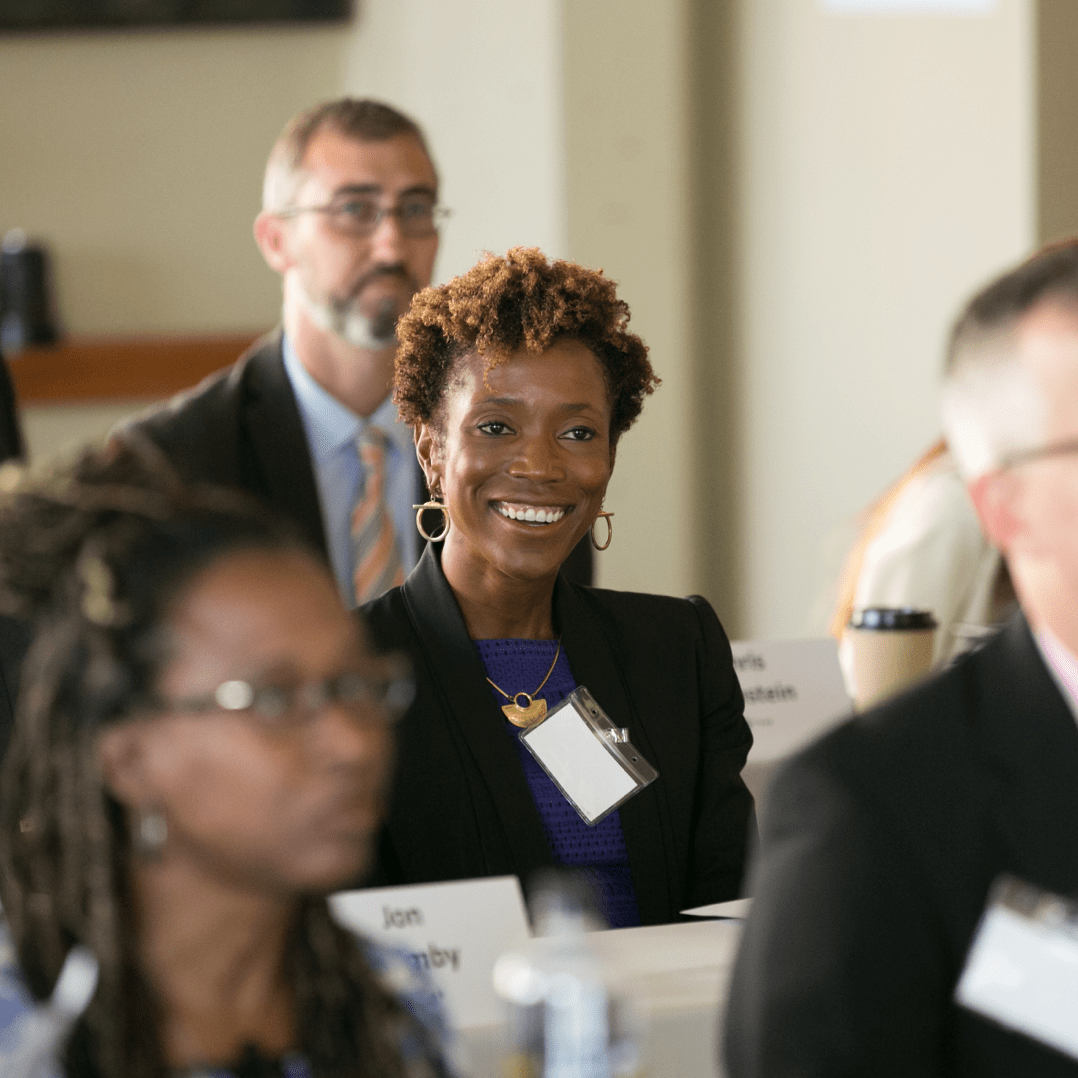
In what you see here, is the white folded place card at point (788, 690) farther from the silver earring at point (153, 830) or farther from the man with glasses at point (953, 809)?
the silver earring at point (153, 830)

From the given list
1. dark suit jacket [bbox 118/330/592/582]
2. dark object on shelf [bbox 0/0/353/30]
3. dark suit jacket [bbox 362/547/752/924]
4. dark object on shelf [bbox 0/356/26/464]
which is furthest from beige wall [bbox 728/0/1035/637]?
dark object on shelf [bbox 0/356/26/464]

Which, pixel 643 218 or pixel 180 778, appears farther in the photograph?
pixel 643 218

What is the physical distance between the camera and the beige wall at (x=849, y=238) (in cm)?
411

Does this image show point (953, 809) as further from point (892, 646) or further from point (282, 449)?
point (282, 449)

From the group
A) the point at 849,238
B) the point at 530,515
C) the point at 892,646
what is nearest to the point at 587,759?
the point at 530,515

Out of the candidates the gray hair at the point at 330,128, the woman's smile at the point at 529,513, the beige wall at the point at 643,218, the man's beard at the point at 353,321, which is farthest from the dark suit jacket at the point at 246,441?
the beige wall at the point at 643,218

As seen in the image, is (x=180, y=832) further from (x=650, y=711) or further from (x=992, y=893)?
(x=650, y=711)

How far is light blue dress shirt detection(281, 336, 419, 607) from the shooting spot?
2908mm

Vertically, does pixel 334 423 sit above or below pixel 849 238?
below

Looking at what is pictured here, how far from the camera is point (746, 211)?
16.5ft

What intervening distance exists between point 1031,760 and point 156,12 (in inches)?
208

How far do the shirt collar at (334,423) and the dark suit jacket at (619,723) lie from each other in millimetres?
822

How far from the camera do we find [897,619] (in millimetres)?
2678

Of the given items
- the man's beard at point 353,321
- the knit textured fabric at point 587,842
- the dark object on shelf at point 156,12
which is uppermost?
the dark object on shelf at point 156,12
